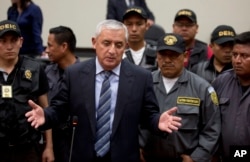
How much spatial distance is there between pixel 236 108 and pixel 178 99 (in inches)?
15.2

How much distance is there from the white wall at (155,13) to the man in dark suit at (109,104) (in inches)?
168

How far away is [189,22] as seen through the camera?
4.69 meters

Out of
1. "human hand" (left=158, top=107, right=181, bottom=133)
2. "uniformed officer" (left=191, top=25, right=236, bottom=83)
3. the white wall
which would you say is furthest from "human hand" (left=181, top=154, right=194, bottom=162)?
the white wall

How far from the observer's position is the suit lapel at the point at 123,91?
3.04 meters

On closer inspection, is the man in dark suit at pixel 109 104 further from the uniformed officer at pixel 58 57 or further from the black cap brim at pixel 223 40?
the black cap brim at pixel 223 40

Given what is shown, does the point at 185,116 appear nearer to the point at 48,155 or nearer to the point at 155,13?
the point at 48,155

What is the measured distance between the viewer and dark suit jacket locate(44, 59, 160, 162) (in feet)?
9.97

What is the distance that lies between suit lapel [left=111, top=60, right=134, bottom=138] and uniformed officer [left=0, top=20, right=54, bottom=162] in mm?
791

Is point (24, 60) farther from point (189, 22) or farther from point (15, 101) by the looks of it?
point (189, 22)

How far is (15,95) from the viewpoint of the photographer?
3531 millimetres

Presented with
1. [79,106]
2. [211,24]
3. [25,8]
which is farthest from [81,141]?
[211,24]

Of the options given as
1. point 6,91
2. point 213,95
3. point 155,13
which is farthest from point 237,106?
point 155,13

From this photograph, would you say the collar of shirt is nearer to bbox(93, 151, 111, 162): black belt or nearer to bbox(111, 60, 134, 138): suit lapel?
bbox(111, 60, 134, 138): suit lapel

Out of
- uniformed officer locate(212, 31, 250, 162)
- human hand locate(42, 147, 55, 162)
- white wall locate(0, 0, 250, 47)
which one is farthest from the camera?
white wall locate(0, 0, 250, 47)
